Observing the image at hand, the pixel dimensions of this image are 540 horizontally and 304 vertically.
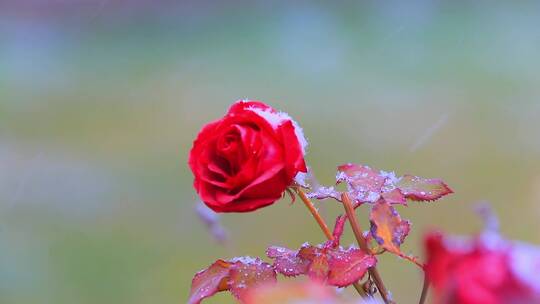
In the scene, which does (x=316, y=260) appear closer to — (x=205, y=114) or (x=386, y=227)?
(x=386, y=227)

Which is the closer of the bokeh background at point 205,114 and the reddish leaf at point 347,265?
the reddish leaf at point 347,265

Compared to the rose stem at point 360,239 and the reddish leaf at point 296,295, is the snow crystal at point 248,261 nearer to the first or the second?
A: the rose stem at point 360,239

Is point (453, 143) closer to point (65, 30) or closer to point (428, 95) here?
point (428, 95)

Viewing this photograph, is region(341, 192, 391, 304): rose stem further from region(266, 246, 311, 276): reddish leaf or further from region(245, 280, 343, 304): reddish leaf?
region(245, 280, 343, 304): reddish leaf

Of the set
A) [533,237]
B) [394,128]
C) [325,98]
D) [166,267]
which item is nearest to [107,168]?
[166,267]

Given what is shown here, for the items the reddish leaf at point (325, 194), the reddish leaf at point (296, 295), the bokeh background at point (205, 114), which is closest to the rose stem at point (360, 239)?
the reddish leaf at point (325, 194)

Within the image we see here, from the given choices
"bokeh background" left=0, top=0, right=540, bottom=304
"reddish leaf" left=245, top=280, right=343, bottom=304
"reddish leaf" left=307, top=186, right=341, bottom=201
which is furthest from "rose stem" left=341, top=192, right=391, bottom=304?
"bokeh background" left=0, top=0, right=540, bottom=304

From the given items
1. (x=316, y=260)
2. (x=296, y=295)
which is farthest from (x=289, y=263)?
(x=296, y=295)
